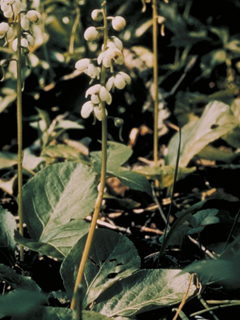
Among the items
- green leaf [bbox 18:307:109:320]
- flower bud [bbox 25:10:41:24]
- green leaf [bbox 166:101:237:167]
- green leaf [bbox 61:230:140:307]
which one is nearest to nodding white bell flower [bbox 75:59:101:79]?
flower bud [bbox 25:10:41:24]

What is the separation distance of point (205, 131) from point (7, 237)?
0.97 m

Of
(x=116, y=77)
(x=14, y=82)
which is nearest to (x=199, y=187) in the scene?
(x=116, y=77)

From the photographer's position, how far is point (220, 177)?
172 centimetres

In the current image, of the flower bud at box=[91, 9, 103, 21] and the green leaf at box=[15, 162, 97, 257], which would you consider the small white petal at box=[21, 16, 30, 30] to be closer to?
the flower bud at box=[91, 9, 103, 21]

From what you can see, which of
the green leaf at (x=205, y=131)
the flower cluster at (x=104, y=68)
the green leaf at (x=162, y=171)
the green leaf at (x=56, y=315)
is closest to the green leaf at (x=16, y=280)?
the green leaf at (x=56, y=315)

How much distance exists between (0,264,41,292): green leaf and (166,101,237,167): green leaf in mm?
917

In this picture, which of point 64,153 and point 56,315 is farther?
point 64,153

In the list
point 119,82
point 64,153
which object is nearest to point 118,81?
point 119,82

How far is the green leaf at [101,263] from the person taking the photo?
3.27 feet

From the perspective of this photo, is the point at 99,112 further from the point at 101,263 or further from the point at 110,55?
the point at 101,263

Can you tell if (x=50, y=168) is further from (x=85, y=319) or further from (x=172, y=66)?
(x=172, y=66)

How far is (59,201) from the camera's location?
4.07ft

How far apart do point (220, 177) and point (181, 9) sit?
145 centimetres

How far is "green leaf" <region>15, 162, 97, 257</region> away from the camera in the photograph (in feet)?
3.85
